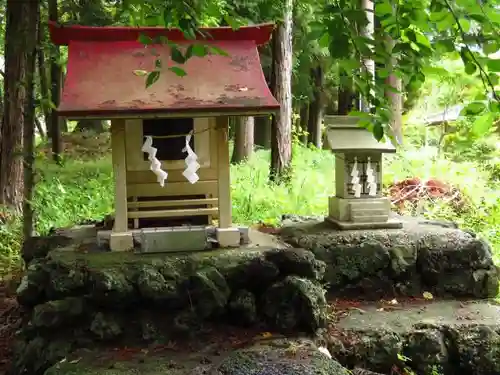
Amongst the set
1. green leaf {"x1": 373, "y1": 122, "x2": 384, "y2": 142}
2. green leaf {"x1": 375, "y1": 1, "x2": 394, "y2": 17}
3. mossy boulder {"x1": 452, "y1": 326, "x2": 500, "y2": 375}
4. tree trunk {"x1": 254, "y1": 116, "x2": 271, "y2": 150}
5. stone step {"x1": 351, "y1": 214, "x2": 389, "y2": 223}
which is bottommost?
mossy boulder {"x1": 452, "y1": 326, "x2": 500, "y2": 375}

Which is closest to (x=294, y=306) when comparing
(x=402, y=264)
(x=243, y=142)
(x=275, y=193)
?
(x=402, y=264)

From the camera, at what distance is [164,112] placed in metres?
4.89

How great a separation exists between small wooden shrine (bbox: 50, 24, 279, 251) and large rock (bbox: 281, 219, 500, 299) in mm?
1260

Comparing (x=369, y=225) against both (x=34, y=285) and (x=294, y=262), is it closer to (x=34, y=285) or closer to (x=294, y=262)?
(x=294, y=262)

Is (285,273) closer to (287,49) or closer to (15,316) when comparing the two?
(15,316)

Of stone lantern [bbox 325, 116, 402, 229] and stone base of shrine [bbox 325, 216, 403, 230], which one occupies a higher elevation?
stone lantern [bbox 325, 116, 402, 229]

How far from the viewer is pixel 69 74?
5.21m

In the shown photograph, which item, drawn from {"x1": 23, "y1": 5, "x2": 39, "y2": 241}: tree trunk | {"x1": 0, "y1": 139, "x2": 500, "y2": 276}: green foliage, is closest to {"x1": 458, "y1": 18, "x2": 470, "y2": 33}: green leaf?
{"x1": 23, "y1": 5, "x2": 39, "y2": 241}: tree trunk

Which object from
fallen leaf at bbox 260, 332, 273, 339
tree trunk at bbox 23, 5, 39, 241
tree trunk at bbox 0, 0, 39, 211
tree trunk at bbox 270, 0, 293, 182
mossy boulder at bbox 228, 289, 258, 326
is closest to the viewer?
fallen leaf at bbox 260, 332, 273, 339

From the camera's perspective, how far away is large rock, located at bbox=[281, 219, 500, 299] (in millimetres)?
5965

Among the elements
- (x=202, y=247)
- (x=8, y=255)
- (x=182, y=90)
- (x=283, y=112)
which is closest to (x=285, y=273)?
(x=202, y=247)

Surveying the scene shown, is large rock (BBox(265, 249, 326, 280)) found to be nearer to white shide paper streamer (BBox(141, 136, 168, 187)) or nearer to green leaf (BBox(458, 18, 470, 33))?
white shide paper streamer (BBox(141, 136, 168, 187))

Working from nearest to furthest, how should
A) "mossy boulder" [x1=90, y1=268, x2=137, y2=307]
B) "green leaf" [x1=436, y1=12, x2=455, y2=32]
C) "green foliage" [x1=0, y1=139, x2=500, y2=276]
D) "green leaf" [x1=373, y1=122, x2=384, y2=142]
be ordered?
"green leaf" [x1=436, y1=12, x2=455, y2=32] → "green leaf" [x1=373, y1=122, x2=384, y2=142] → "mossy boulder" [x1=90, y1=268, x2=137, y2=307] → "green foliage" [x1=0, y1=139, x2=500, y2=276]

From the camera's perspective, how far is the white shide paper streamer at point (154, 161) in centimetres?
511
